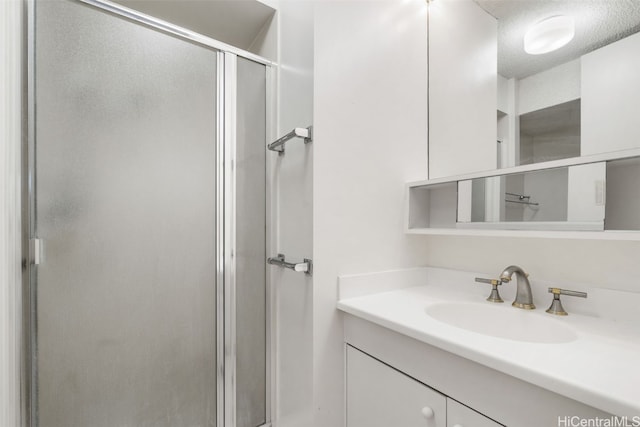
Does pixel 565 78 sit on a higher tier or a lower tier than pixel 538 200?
higher

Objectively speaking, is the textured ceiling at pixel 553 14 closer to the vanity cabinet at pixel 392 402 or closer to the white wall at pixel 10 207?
the vanity cabinet at pixel 392 402

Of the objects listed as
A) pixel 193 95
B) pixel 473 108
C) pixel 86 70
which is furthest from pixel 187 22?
pixel 473 108

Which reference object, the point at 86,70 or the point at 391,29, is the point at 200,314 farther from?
the point at 391,29

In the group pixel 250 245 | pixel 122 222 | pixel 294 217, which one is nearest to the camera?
pixel 122 222

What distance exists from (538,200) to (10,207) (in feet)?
5.52

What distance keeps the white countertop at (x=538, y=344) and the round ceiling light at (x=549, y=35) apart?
0.83m

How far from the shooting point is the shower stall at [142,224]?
3.02 ft

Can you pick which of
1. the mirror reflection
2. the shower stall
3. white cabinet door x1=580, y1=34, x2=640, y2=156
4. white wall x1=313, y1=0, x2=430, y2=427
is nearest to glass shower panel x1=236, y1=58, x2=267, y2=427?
the shower stall

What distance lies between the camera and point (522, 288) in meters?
0.96

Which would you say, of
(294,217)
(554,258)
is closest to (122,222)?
(294,217)

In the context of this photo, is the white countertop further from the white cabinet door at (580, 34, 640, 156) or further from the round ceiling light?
the round ceiling light

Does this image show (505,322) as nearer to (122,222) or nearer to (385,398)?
(385,398)

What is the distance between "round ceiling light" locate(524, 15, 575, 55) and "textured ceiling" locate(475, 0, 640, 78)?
0.5 inches

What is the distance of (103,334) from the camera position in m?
1.00
